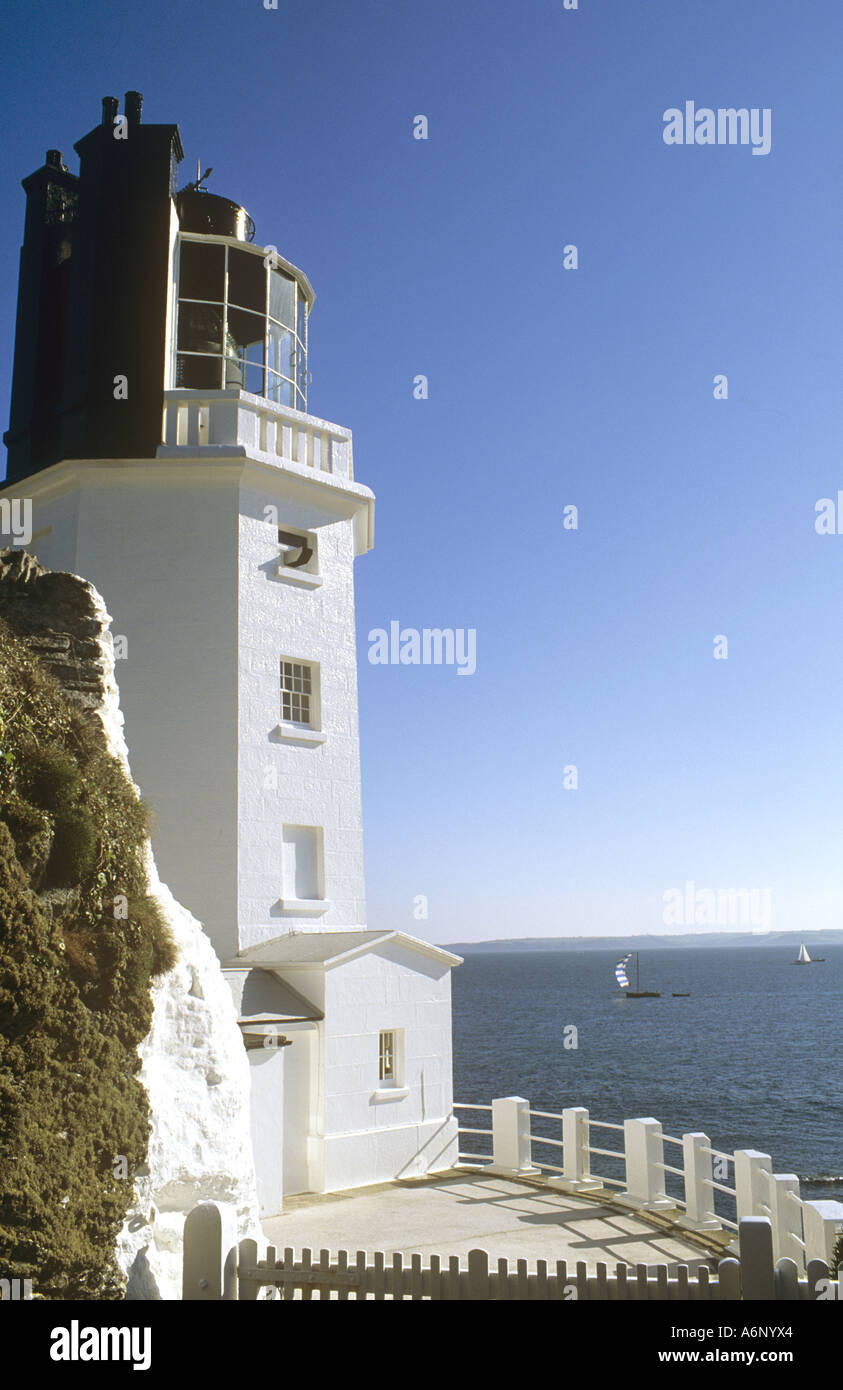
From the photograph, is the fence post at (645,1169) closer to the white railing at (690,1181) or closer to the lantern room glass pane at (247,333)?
the white railing at (690,1181)

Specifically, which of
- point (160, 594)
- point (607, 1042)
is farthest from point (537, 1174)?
point (607, 1042)

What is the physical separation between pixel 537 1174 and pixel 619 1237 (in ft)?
13.0

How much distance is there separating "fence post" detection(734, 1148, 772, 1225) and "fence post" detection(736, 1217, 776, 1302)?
4.63 metres

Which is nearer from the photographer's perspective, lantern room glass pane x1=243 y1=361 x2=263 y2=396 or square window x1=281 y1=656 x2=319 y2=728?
square window x1=281 y1=656 x2=319 y2=728

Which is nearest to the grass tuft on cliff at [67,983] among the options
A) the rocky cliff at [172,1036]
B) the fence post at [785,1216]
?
the rocky cliff at [172,1036]

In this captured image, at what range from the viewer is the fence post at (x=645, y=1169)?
14.6 metres

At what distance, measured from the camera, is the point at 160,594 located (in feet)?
59.5

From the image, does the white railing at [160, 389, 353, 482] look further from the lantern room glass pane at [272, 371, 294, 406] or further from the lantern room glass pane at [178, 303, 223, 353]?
the lantern room glass pane at [178, 303, 223, 353]

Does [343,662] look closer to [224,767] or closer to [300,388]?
[224,767]

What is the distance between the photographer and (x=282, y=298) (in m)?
20.2

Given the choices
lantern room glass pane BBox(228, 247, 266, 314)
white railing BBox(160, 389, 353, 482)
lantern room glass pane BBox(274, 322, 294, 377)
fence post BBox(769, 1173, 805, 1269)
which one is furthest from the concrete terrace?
→ lantern room glass pane BBox(228, 247, 266, 314)

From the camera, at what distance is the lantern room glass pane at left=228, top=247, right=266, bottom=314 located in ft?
64.7

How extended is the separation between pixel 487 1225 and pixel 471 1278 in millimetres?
6482
